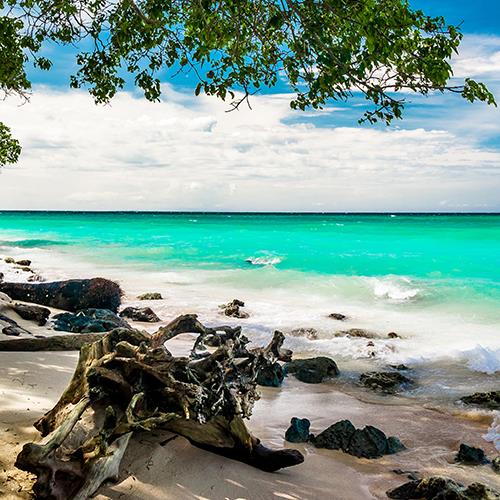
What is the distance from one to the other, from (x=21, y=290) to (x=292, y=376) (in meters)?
10.5

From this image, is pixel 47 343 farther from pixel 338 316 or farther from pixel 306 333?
pixel 338 316

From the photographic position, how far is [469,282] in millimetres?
26719

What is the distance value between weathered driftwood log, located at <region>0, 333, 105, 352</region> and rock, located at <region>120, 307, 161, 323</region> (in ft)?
18.6

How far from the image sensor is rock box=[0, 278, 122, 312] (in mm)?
16094

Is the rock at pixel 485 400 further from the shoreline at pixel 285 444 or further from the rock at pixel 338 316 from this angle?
the rock at pixel 338 316

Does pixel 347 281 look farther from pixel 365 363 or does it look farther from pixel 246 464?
pixel 246 464

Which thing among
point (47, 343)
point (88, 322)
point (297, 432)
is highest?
point (47, 343)

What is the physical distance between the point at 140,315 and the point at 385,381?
7755 millimetres

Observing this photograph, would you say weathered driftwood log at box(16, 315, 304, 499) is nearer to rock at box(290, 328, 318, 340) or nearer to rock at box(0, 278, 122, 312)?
rock at box(290, 328, 318, 340)

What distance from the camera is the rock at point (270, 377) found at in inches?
365

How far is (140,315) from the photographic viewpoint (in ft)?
50.2

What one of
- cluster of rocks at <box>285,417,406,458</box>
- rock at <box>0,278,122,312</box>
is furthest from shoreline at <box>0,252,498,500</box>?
rock at <box>0,278,122,312</box>

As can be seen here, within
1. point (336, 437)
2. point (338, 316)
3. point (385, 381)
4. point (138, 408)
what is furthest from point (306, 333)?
point (138, 408)

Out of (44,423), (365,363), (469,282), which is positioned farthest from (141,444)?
(469,282)
